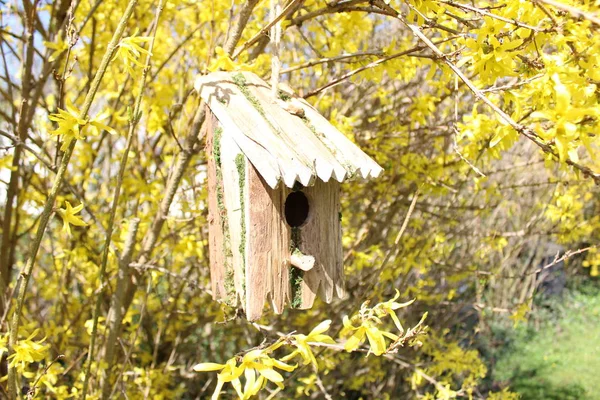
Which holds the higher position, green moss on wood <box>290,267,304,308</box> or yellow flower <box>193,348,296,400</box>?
green moss on wood <box>290,267,304,308</box>

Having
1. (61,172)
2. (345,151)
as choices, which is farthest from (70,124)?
(345,151)

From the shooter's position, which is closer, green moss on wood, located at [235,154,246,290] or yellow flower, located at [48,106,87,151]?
yellow flower, located at [48,106,87,151]

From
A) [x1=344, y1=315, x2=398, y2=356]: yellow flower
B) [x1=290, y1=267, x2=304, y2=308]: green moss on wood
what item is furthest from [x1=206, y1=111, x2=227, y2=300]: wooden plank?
[x1=344, y1=315, x2=398, y2=356]: yellow flower

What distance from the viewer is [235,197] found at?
1758 mm

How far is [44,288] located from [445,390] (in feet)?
9.09

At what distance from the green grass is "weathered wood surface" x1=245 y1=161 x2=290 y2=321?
486cm

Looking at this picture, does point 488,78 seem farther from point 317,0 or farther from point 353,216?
point 353,216

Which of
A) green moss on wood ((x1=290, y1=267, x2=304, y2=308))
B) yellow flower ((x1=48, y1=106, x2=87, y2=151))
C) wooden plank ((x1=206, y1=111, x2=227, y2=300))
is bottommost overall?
green moss on wood ((x1=290, y1=267, x2=304, y2=308))

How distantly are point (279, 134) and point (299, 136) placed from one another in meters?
0.07

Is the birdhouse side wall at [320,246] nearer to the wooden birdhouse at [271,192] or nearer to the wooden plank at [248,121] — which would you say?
the wooden birdhouse at [271,192]

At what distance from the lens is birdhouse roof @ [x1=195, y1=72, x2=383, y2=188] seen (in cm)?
159

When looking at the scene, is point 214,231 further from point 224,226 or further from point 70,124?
point 70,124

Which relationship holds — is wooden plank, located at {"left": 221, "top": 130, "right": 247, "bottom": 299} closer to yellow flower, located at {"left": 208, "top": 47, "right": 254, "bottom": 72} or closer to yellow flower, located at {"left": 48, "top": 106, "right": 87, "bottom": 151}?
yellow flower, located at {"left": 208, "top": 47, "right": 254, "bottom": 72}

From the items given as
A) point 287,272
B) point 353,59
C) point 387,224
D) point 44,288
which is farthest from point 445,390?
point 44,288
